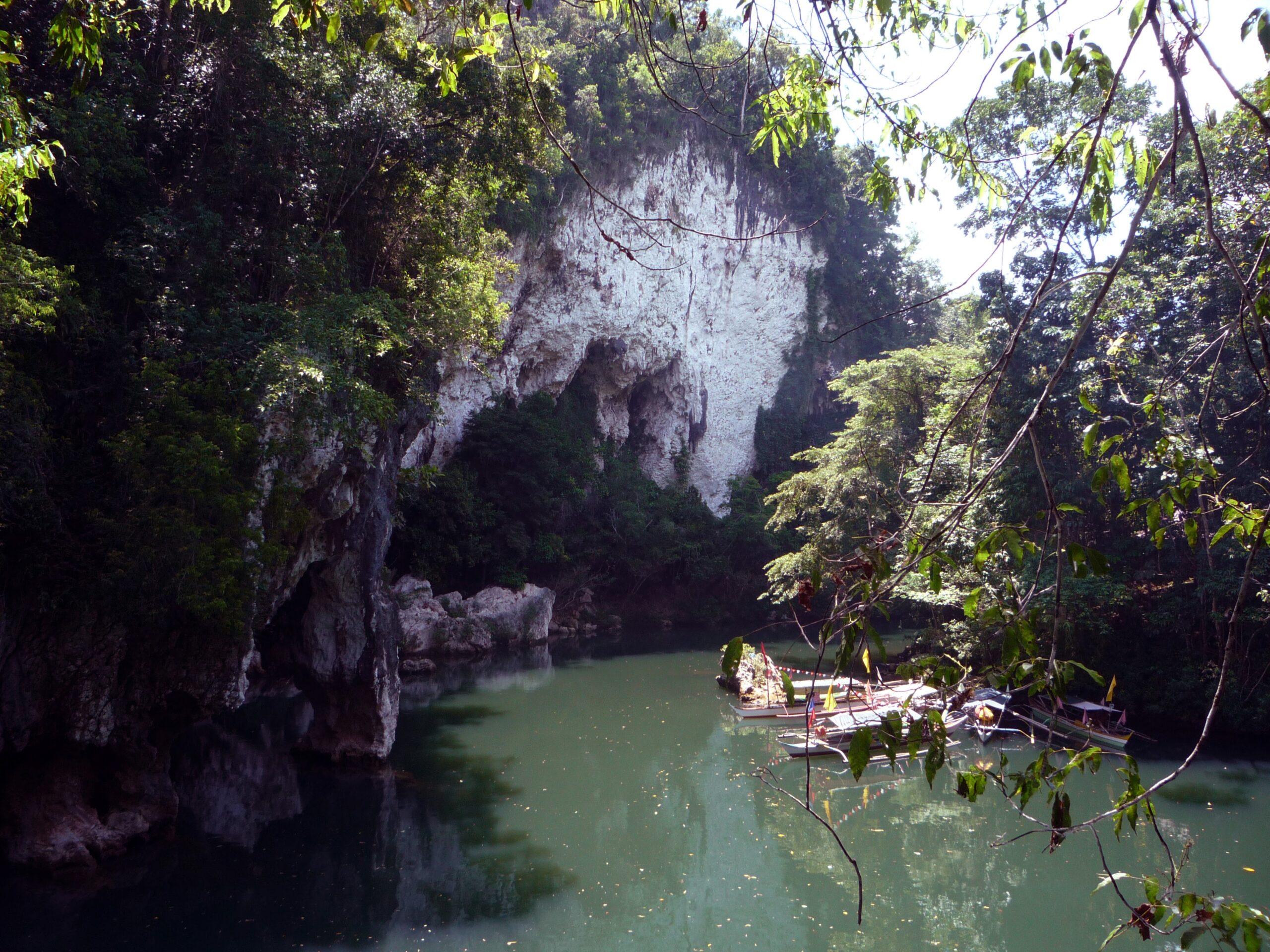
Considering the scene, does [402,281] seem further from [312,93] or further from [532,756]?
[532,756]

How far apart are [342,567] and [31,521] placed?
358 cm

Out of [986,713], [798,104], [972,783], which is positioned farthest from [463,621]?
[972,783]

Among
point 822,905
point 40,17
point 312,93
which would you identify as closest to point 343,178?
point 312,93

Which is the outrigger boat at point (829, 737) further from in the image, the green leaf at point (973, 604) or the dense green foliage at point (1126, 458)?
the green leaf at point (973, 604)

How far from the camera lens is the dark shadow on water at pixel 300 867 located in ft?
18.6

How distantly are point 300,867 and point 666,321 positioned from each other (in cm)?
1838

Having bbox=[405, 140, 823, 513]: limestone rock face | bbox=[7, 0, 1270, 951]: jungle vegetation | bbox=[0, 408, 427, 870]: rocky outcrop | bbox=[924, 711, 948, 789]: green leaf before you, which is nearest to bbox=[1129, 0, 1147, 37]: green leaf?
bbox=[7, 0, 1270, 951]: jungle vegetation

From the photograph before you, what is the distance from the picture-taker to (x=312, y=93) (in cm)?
824

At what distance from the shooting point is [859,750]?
5.06ft

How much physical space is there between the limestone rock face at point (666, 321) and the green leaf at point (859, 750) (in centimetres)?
1575

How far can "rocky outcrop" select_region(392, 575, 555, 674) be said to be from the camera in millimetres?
15172

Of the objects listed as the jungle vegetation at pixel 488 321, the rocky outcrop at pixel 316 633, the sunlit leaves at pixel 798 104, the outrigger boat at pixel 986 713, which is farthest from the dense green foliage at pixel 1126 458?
the sunlit leaves at pixel 798 104

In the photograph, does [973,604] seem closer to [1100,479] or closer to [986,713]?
[1100,479]

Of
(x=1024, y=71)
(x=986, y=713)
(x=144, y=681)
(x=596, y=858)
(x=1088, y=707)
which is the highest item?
(x=1024, y=71)
